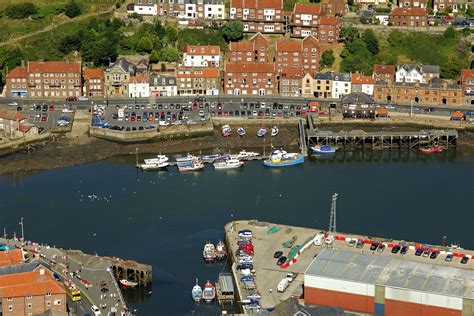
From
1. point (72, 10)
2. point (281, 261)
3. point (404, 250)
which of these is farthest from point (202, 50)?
point (404, 250)

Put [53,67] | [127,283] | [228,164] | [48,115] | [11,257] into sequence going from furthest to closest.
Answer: [53,67] < [48,115] < [228,164] < [127,283] < [11,257]

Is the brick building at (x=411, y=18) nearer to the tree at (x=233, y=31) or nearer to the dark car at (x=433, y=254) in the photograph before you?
the tree at (x=233, y=31)

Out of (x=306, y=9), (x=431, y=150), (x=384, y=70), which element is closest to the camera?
(x=431, y=150)

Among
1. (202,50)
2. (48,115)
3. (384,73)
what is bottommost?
(48,115)

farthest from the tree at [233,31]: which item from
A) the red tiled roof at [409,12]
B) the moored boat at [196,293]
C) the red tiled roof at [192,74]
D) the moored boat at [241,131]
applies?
the moored boat at [196,293]

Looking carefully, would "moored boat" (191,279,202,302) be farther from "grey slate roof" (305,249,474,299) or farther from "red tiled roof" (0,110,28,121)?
"red tiled roof" (0,110,28,121)

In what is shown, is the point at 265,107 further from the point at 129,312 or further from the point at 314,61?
the point at 129,312

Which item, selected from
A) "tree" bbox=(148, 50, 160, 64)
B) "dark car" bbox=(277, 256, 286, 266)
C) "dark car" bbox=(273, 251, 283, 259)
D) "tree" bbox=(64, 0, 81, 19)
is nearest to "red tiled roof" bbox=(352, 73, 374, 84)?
"tree" bbox=(148, 50, 160, 64)

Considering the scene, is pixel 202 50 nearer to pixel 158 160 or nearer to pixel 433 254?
pixel 158 160
